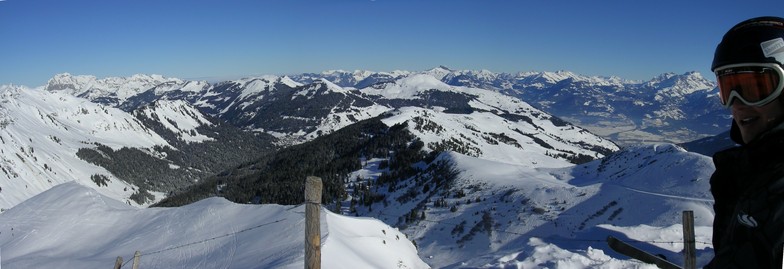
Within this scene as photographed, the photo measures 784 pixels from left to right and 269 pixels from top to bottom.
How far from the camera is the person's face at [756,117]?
11.3 feet

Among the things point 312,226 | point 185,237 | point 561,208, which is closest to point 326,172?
point 561,208

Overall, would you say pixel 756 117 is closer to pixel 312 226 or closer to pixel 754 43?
pixel 754 43

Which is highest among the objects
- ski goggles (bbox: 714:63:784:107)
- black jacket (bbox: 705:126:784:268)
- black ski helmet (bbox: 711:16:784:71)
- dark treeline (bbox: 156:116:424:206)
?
black ski helmet (bbox: 711:16:784:71)

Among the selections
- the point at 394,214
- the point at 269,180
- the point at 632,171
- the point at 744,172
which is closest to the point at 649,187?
the point at 632,171

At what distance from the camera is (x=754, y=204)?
9.72 ft

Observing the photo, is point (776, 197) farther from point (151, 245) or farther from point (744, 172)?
point (151, 245)

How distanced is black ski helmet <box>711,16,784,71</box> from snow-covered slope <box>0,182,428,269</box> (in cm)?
2253

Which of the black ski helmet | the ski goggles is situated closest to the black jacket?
the ski goggles

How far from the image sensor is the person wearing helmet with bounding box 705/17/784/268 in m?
2.90

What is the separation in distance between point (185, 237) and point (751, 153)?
35.6 m

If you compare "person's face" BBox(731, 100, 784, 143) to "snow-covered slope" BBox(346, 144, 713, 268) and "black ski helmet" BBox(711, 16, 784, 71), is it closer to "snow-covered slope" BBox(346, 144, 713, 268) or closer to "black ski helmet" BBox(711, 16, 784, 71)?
"black ski helmet" BBox(711, 16, 784, 71)

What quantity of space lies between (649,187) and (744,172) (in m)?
74.5

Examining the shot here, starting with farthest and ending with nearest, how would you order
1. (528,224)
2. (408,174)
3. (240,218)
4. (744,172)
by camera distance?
(408,174), (528,224), (240,218), (744,172)

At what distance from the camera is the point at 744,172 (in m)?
3.41
